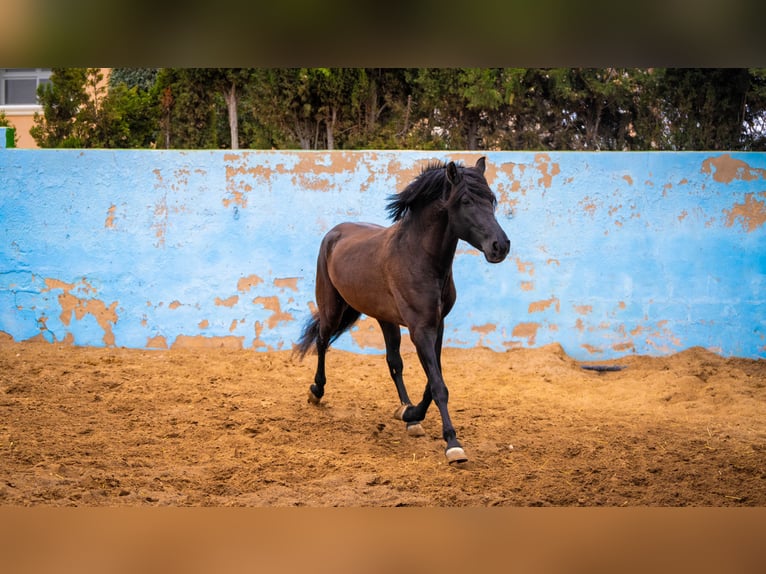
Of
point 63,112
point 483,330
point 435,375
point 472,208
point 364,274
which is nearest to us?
point 472,208

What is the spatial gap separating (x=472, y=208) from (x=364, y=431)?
185 centimetres

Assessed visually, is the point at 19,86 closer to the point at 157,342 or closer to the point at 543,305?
the point at 157,342

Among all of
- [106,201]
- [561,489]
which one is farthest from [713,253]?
[106,201]

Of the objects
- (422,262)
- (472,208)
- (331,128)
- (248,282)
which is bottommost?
(248,282)

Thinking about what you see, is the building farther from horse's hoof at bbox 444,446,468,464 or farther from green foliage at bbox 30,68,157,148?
horse's hoof at bbox 444,446,468,464

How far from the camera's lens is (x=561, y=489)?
13.2ft

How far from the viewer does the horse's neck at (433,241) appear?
5.03 meters

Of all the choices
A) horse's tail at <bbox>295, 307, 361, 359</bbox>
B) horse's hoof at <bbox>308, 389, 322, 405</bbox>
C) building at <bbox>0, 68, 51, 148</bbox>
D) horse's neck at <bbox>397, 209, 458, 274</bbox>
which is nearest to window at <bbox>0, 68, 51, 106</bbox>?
building at <bbox>0, 68, 51, 148</bbox>

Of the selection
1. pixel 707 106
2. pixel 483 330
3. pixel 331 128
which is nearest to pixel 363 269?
Answer: pixel 483 330

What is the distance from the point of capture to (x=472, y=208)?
15.4 ft

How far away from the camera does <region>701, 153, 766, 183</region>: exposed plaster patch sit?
7969mm

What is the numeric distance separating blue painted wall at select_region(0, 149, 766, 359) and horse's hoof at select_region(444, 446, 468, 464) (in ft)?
12.2
